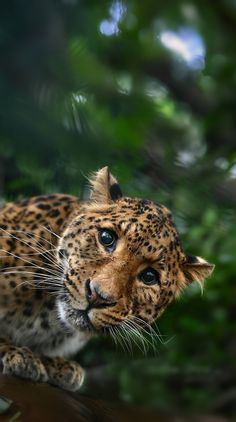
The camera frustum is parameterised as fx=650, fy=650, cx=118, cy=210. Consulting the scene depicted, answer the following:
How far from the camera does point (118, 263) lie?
9.23 ft

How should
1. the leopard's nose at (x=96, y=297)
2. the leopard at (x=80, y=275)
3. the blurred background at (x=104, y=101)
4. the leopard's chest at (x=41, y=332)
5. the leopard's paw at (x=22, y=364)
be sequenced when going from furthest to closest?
the leopard's chest at (x=41, y=332) < the leopard's paw at (x=22, y=364) < the leopard at (x=80, y=275) < the leopard's nose at (x=96, y=297) < the blurred background at (x=104, y=101)

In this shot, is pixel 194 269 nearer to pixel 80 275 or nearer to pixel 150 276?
pixel 150 276

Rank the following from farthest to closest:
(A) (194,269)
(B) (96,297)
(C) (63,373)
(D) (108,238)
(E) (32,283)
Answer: (C) (63,373)
(A) (194,269)
(E) (32,283)
(D) (108,238)
(B) (96,297)

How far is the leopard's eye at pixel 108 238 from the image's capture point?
2.95 metres

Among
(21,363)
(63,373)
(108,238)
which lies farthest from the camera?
(63,373)

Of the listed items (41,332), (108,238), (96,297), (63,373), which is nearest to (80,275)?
(96,297)

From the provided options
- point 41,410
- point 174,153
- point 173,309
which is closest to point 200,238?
point 173,309

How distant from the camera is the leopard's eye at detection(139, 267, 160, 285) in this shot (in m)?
2.97

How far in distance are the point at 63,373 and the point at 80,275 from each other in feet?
3.30

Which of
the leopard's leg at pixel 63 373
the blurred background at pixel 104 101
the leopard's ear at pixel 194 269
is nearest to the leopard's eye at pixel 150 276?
the leopard's ear at pixel 194 269

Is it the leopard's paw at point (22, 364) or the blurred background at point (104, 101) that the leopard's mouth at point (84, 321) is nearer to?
the leopard's paw at point (22, 364)

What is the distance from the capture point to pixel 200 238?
4.95m

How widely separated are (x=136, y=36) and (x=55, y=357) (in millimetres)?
2545

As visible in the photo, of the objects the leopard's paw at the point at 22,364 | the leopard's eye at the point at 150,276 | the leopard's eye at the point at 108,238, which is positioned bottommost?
the leopard's paw at the point at 22,364
